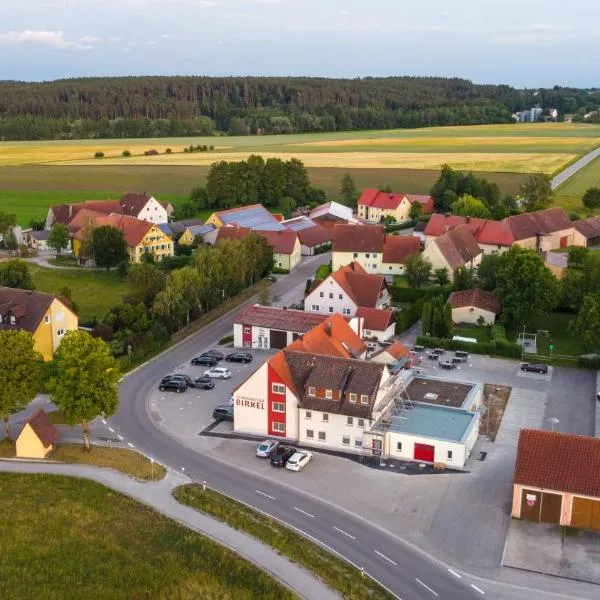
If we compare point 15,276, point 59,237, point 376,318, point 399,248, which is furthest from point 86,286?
point 399,248

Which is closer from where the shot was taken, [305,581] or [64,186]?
[305,581]

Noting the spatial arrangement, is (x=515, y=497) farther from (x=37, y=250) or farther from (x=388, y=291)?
(x=37, y=250)

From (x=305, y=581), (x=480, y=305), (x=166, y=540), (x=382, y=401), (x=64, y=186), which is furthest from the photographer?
(x=64, y=186)

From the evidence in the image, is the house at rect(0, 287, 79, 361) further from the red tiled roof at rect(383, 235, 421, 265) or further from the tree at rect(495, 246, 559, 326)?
the red tiled roof at rect(383, 235, 421, 265)

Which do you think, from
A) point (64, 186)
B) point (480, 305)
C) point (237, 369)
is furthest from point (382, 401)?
point (64, 186)

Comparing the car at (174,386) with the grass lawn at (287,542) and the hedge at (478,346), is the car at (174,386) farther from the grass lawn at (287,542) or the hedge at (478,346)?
the hedge at (478,346)

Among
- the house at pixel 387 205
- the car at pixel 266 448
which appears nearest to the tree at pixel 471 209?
the house at pixel 387 205
